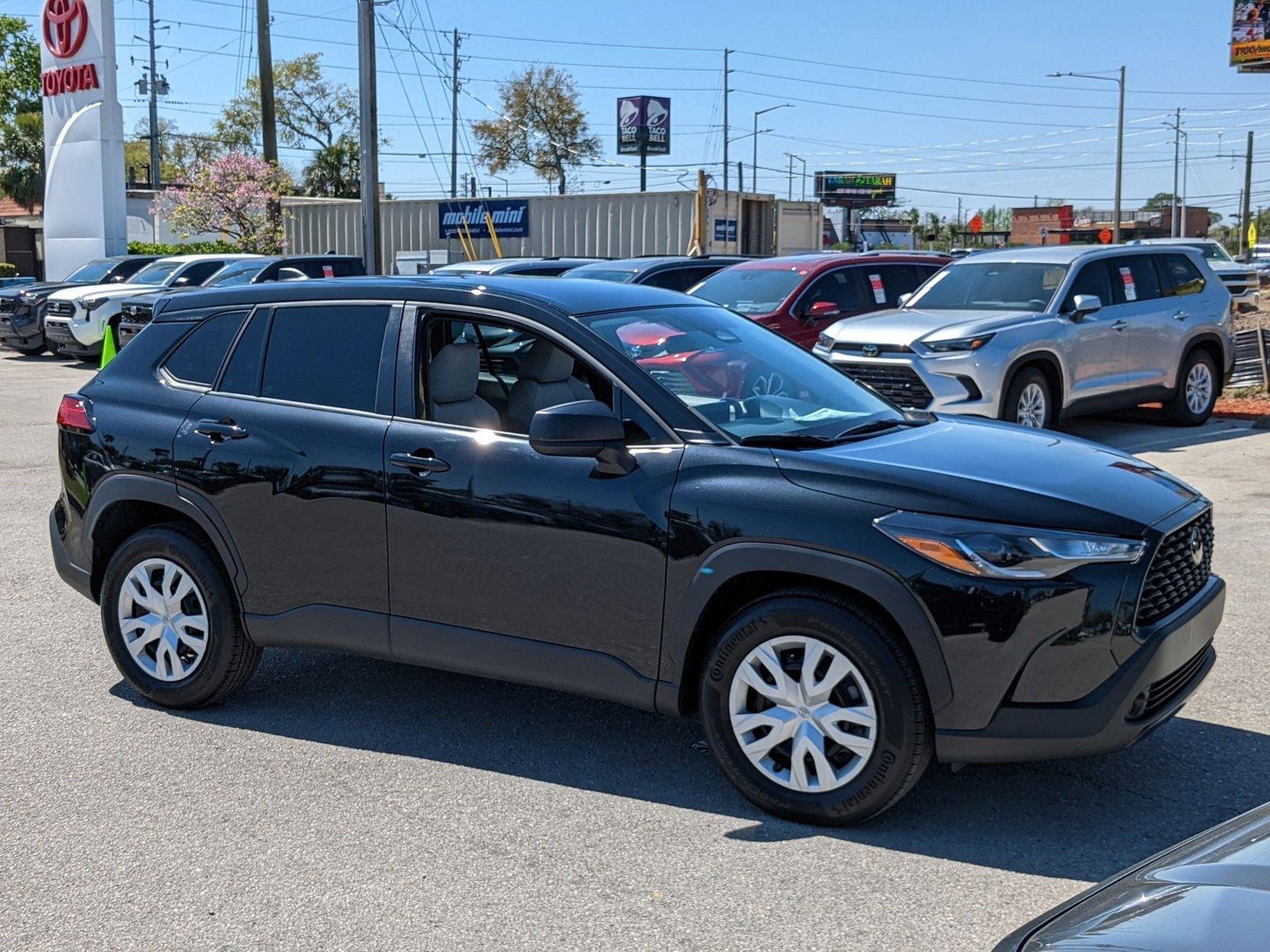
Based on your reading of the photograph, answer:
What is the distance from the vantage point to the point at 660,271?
16750mm

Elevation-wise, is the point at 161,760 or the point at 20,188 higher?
the point at 20,188

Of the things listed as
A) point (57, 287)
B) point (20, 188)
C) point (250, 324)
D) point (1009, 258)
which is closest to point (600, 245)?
Result: point (57, 287)

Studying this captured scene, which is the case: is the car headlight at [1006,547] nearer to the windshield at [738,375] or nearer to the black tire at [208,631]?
the windshield at [738,375]

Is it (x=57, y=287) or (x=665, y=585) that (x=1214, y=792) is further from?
(x=57, y=287)

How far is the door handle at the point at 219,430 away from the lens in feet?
17.7

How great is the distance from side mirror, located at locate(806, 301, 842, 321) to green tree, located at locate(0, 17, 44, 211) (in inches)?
2434

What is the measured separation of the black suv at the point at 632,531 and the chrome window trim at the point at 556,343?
0.04 ft

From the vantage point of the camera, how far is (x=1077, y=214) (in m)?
129

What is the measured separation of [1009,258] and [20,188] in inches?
2676

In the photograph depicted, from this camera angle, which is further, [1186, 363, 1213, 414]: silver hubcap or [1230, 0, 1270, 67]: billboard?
[1230, 0, 1270, 67]: billboard

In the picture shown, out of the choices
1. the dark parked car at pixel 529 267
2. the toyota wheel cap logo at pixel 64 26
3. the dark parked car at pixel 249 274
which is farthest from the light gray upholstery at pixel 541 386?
the toyota wheel cap logo at pixel 64 26

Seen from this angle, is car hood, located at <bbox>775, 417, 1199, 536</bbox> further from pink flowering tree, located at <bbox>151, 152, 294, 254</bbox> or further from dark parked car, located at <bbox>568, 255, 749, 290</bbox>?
pink flowering tree, located at <bbox>151, 152, 294, 254</bbox>

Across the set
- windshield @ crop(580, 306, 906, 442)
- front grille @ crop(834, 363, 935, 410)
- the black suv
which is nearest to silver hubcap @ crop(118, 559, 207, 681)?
the black suv

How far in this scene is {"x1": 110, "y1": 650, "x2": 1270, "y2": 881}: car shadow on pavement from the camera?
4.30 meters
